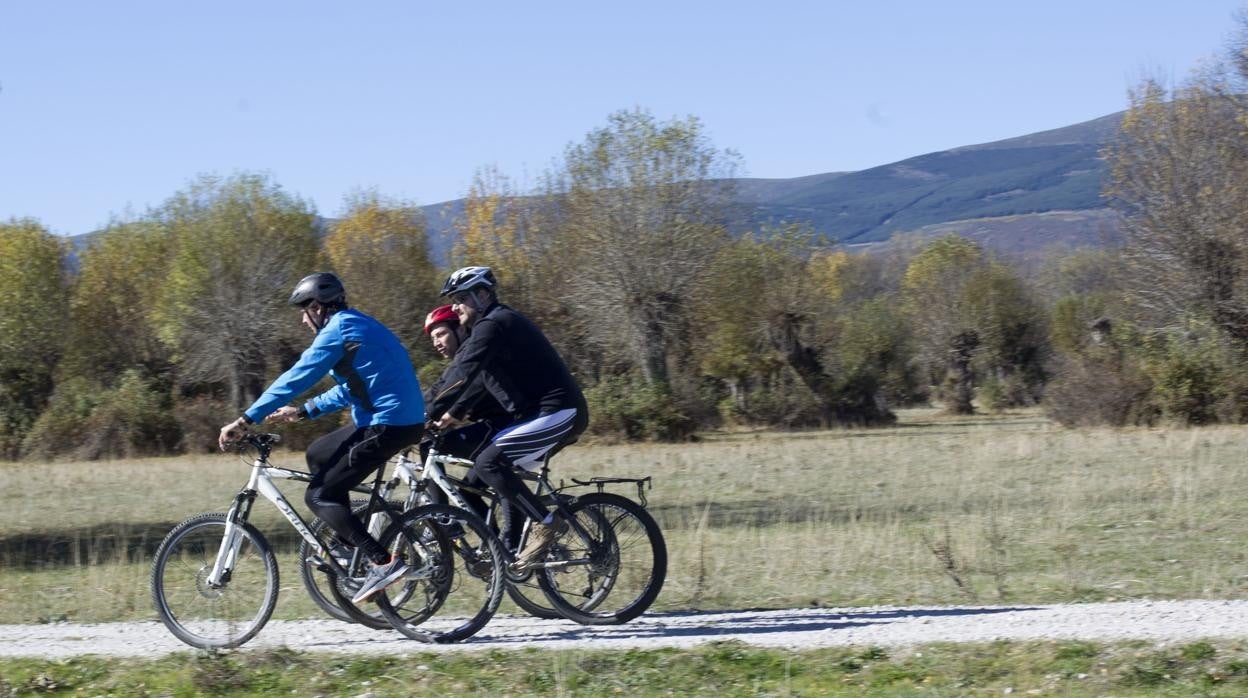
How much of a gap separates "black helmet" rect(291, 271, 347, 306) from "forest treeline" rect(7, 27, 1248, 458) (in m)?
31.6

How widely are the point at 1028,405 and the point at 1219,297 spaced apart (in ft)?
81.3

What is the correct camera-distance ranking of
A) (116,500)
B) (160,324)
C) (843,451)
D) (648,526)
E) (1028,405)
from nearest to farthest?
1. (648,526)
2. (116,500)
3. (843,451)
4. (160,324)
5. (1028,405)

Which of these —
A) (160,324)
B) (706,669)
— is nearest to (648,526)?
(706,669)

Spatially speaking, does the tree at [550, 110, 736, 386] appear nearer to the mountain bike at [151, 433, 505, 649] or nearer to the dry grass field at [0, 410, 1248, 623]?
the dry grass field at [0, 410, 1248, 623]

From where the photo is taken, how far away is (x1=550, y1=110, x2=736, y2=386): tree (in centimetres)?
4278

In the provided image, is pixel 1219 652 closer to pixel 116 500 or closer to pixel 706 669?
pixel 706 669

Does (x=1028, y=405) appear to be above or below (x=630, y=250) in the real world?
below

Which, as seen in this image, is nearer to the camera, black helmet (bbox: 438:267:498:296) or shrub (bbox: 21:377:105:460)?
black helmet (bbox: 438:267:498:296)

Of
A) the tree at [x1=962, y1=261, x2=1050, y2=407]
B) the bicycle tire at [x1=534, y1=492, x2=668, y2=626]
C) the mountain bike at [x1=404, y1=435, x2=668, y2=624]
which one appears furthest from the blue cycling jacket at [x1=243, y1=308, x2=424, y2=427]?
the tree at [x1=962, y1=261, x2=1050, y2=407]

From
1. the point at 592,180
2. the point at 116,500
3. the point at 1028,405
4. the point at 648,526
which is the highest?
the point at 592,180

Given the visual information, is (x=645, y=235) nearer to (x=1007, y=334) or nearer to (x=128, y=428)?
(x=128, y=428)

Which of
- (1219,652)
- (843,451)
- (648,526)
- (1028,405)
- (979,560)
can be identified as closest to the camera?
(1219,652)

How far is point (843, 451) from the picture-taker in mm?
32219

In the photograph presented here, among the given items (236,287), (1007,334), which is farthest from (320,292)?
(1007,334)
